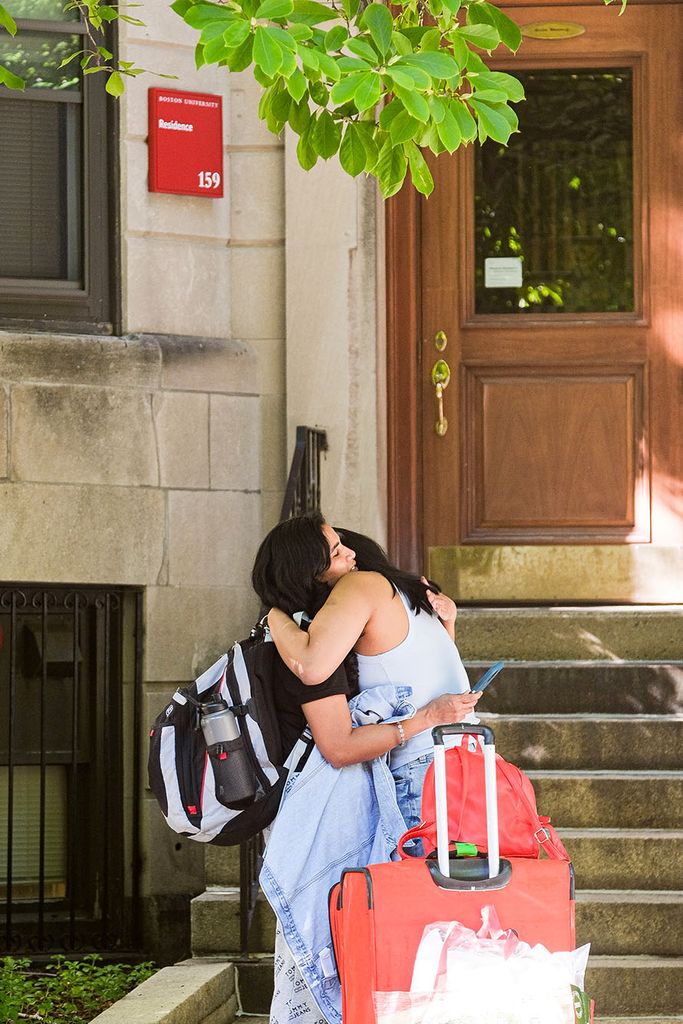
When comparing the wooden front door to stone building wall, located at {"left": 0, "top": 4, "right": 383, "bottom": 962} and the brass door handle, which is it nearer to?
the brass door handle

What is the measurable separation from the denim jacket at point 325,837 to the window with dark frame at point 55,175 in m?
3.27

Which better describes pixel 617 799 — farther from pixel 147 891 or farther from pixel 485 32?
pixel 485 32

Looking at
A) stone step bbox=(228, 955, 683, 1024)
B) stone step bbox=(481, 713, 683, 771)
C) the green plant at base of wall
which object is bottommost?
the green plant at base of wall

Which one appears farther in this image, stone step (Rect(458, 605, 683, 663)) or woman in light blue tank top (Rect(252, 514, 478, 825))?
stone step (Rect(458, 605, 683, 663))

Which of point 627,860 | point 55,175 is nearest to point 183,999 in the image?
point 627,860

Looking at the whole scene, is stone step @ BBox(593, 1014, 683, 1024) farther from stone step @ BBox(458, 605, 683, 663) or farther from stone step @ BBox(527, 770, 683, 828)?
stone step @ BBox(458, 605, 683, 663)

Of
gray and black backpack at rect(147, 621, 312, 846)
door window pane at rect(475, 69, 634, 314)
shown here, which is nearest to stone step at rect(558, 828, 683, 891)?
gray and black backpack at rect(147, 621, 312, 846)

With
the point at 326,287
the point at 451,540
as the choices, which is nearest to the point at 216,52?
the point at 326,287

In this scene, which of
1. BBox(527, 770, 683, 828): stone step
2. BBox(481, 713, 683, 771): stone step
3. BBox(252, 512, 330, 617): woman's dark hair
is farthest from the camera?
BBox(481, 713, 683, 771): stone step

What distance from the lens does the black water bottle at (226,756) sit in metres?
3.80

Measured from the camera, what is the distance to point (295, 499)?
6.25 m

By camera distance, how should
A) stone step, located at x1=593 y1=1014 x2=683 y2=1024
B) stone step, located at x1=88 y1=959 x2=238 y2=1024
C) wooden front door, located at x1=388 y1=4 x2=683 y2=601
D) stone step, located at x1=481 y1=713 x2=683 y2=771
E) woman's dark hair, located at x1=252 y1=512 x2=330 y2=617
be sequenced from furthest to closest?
wooden front door, located at x1=388 y1=4 x2=683 y2=601, stone step, located at x1=481 y1=713 x2=683 y2=771, stone step, located at x1=593 y1=1014 x2=683 y2=1024, stone step, located at x1=88 y1=959 x2=238 y2=1024, woman's dark hair, located at x1=252 y1=512 x2=330 y2=617

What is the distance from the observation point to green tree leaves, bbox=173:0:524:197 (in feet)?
11.2

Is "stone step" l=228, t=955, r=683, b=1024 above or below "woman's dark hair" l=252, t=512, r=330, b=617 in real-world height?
below
